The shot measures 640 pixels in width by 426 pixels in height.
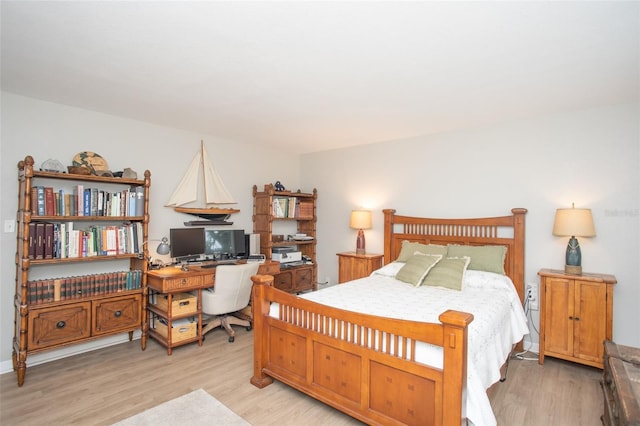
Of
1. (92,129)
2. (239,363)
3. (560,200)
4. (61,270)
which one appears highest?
(92,129)

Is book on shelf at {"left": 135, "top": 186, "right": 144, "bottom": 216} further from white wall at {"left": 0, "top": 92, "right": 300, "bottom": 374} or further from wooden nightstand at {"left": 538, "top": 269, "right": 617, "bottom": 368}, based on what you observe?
wooden nightstand at {"left": 538, "top": 269, "right": 617, "bottom": 368}

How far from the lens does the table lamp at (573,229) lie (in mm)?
2906

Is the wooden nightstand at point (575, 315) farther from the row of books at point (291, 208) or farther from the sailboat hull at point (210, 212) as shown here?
the sailboat hull at point (210, 212)

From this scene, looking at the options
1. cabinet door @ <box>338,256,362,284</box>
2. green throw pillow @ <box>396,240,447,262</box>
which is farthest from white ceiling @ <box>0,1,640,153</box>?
cabinet door @ <box>338,256,362,284</box>

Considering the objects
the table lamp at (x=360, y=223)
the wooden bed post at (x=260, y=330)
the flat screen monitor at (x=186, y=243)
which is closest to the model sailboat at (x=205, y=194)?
the flat screen monitor at (x=186, y=243)

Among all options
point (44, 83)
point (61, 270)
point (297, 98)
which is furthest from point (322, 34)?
point (61, 270)

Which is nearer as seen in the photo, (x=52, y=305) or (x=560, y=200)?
(x=52, y=305)

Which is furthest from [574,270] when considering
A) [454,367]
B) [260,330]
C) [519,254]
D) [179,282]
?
[179,282]

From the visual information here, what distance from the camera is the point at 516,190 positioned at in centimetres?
351

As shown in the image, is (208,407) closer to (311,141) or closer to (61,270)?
(61,270)

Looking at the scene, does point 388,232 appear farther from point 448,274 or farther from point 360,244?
point 448,274

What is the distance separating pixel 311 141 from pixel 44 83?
2.89 m

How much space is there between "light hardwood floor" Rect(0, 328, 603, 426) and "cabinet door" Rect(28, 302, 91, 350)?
31 cm

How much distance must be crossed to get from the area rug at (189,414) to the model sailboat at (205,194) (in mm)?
2206
